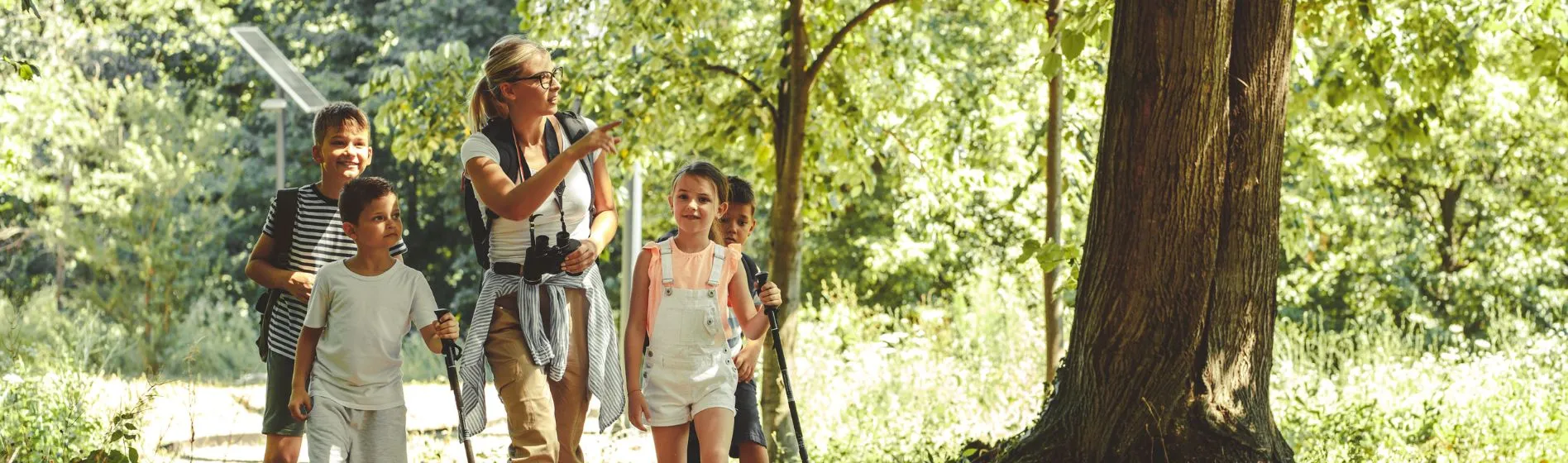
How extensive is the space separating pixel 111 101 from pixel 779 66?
15.8m

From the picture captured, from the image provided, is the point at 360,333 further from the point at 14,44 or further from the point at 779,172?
the point at 14,44

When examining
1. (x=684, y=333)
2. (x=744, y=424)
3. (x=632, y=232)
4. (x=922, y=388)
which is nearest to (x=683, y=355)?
(x=684, y=333)

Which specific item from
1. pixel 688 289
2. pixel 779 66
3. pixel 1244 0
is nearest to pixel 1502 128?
pixel 779 66

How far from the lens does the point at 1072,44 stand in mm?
4531

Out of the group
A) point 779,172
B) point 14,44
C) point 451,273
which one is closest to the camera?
point 779,172

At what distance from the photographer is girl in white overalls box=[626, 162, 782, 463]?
12.6 feet

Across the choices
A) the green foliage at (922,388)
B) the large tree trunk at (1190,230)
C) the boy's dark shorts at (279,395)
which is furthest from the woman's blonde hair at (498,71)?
the green foliage at (922,388)

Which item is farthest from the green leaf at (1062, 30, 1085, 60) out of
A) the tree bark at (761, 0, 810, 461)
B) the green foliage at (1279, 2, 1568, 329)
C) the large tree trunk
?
the green foliage at (1279, 2, 1568, 329)

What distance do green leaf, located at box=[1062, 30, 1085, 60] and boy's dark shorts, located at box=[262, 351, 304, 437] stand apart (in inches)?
103

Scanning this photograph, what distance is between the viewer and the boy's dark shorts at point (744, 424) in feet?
13.6

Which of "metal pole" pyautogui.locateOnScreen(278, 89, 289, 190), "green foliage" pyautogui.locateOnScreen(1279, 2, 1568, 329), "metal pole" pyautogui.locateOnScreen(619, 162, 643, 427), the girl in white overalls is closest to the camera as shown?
the girl in white overalls

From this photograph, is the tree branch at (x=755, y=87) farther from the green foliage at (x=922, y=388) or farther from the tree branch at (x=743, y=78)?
A: the green foliage at (x=922, y=388)

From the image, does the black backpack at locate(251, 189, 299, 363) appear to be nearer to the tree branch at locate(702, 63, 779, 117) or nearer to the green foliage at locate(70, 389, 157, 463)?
the green foliage at locate(70, 389, 157, 463)

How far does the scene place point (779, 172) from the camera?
22.2ft
